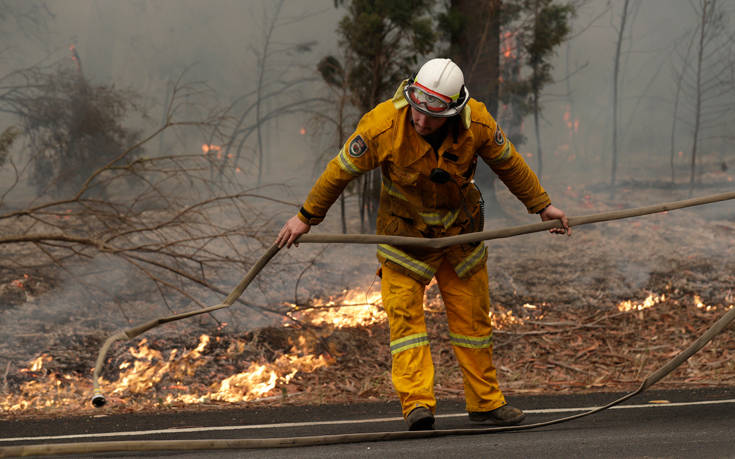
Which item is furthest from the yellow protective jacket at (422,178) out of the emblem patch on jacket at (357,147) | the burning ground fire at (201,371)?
the burning ground fire at (201,371)

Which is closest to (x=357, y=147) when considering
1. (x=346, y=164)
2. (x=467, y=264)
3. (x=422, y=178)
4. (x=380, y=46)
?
(x=346, y=164)


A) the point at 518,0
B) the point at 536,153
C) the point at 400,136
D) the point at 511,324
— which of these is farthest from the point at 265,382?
the point at 518,0

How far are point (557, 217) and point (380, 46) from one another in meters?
5.20

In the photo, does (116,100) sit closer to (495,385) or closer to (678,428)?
(495,385)

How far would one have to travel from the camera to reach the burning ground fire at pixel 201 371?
5.63 m

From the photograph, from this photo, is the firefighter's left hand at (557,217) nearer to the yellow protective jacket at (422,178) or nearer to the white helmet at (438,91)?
the yellow protective jacket at (422,178)

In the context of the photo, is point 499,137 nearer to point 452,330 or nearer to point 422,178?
point 422,178

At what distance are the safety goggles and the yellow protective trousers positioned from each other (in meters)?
0.87

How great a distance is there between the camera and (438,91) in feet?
10.8

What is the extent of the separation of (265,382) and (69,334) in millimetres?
2108

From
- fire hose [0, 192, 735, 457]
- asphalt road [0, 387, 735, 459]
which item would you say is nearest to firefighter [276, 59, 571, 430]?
fire hose [0, 192, 735, 457]

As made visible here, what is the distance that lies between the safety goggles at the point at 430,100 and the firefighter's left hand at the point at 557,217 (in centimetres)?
82

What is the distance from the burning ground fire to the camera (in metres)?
5.63

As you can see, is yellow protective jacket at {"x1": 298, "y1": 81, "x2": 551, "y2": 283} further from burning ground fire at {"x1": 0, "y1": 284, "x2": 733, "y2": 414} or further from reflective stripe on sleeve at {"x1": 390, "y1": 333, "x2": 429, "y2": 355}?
burning ground fire at {"x1": 0, "y1": 284, "x2": 733, "y2": 414}
